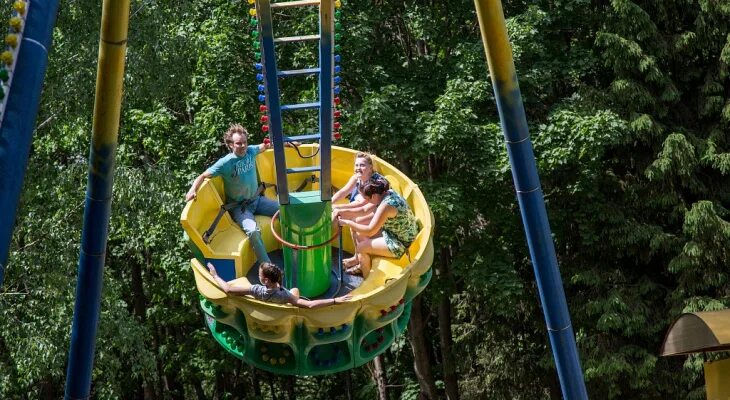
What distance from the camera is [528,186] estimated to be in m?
Answer: 7.91

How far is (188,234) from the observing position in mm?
9578

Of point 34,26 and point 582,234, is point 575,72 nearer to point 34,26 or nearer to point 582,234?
point 582,234

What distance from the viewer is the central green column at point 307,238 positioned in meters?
9.05

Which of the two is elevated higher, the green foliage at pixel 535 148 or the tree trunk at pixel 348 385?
the green foliage at pixel 535 148

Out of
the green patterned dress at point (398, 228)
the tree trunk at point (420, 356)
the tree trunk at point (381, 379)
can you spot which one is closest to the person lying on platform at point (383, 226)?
the green patterned dress at point (398, 228)

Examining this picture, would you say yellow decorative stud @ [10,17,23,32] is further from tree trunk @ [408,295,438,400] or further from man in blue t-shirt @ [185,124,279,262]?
tree trunk @ [408,295,438,400]

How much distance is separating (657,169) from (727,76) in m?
1.60

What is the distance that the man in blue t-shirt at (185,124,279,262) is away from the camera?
9938mm

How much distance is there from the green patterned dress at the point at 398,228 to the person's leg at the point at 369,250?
0.04m

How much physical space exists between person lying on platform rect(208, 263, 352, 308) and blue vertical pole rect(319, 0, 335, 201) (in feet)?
1.98

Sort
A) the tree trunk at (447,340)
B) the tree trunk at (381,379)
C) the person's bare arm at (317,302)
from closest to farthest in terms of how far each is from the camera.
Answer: the person's bare arm at (317,302) < the tree trunk at (447,340) < the tree trunk at (381,379)

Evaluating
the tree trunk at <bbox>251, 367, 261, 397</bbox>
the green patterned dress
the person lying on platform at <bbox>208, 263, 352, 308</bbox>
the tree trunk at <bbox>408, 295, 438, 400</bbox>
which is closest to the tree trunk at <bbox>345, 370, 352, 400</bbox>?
the tree trunk at <bbox>251, 367, 261, 397</bbox>

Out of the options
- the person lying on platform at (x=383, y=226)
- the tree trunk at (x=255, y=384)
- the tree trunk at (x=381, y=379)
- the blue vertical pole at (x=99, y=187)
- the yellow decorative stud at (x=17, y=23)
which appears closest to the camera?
the yellow decorative stud at (x=17, y=23)

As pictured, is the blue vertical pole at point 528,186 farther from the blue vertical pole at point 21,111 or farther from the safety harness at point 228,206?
the safety harness at point 228,206
